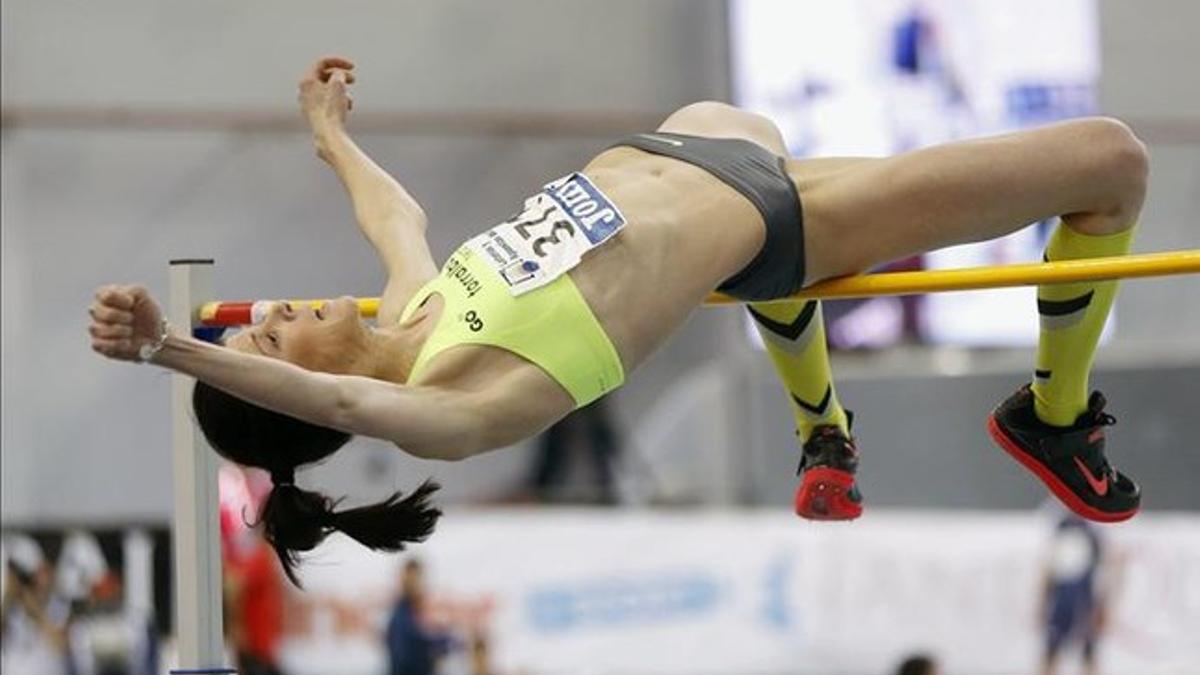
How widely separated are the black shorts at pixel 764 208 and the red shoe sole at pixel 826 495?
54 centimetres

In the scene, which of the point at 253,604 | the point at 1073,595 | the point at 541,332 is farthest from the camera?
the point at 253,604

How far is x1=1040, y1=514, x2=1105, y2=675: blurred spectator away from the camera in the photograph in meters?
6.54

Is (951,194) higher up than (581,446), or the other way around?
(951,194)

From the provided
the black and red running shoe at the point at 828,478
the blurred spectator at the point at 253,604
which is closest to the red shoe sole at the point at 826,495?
the black and red running shoe at the point at 828,478

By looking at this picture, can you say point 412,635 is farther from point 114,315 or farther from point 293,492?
point 114,315

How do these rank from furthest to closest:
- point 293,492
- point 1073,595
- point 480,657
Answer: point 480,657
point 1073,595
point 293,492

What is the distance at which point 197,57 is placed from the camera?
965 centimetres

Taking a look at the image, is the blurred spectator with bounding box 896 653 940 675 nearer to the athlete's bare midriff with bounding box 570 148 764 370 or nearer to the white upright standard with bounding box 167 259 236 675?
the white upright standard with bounding box 167 259 236 675

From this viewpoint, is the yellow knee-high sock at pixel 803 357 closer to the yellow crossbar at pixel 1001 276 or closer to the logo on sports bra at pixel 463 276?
the yellow crossbar at pixel 1001 276

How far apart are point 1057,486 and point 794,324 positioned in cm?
48

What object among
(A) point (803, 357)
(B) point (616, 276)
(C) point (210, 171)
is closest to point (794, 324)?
(A) point (803, 357)

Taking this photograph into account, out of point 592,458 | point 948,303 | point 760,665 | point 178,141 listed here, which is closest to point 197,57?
point 178,141

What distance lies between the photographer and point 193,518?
14.0 feet

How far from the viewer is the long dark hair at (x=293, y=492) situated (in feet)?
12.5
